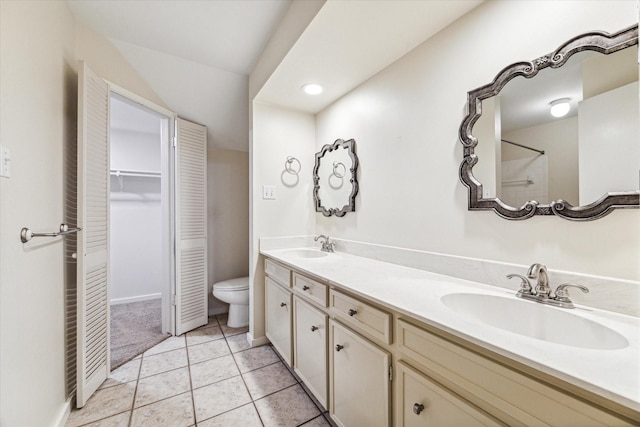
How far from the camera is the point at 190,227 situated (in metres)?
2.51

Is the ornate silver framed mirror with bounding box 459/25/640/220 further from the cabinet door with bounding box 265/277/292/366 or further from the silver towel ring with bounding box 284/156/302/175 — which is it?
the silver towel ring with bounding box 284/156/302/175

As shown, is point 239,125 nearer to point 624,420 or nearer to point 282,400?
point 282,400

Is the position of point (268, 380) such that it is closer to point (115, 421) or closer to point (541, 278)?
point (115, 421)

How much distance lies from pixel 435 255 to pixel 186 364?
1956 mm

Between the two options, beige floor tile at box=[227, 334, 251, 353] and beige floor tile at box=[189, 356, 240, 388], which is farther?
beige floor tile at box=[227, 334, 251, 353]

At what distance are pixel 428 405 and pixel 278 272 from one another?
128 cm

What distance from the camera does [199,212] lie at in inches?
102

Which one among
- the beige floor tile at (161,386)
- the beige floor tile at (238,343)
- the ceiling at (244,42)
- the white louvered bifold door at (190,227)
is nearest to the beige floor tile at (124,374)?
the beige floor tile at (161,386)

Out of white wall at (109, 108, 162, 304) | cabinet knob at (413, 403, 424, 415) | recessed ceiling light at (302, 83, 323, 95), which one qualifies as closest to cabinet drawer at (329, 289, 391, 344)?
cabinet knob at (413, 403, 424, 415)

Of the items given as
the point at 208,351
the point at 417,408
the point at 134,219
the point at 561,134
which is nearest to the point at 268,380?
the point at 208,351

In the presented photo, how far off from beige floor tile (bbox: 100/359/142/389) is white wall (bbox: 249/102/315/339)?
2.77ft

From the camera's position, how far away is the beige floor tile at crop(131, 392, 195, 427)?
1.40m

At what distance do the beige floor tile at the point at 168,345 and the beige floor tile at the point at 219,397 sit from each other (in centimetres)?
71

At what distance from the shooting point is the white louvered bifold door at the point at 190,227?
→ 2.42 m
